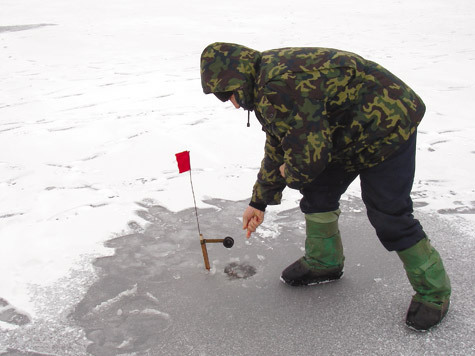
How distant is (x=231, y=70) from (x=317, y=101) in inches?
14.3

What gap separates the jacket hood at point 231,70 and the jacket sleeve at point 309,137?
24cm

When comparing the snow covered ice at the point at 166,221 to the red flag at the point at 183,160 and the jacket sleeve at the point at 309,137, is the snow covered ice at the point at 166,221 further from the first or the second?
the jacket sleeve at the point at 309,137

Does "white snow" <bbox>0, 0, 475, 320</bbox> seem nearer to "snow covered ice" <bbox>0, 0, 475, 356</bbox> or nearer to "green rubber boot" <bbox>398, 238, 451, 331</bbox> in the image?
"snow covered ice" <bbox>0, 0, 475, 356</bbox>

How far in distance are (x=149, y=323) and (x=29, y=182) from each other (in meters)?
2.12

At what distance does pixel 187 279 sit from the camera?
8.99 feet

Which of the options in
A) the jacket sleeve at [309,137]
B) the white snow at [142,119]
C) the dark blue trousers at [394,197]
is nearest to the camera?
the jacket sleeve at [309,137]

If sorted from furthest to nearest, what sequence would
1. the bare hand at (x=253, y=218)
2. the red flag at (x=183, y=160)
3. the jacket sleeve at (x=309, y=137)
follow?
the red flag at (x=183, y=160) < the bare hand at (x=253, y=218) < the jacket sleeve at (x=309, y=137)

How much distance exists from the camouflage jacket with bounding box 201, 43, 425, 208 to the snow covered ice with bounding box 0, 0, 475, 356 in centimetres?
78

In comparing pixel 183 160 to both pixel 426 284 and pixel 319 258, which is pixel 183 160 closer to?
pixel 319 258

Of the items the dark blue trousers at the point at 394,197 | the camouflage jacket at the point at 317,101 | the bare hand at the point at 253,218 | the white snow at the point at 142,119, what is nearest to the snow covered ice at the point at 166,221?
the white snow at the point at 142,119

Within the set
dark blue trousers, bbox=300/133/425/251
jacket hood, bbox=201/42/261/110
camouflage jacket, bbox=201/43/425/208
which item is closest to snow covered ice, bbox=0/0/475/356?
dark blue trousers, bbox=300/133/425/251

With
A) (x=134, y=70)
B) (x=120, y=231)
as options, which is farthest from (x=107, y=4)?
(x=120, y=231)

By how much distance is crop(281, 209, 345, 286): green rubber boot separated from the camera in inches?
101

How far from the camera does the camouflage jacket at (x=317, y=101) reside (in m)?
1.95
